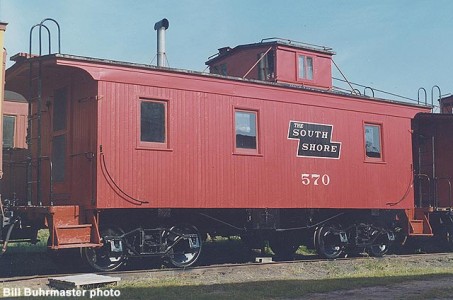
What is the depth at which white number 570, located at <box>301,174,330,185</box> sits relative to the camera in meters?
13.6

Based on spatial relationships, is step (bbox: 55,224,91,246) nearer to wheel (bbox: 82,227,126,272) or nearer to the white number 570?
wheel (bbox: 82,227,126,272)

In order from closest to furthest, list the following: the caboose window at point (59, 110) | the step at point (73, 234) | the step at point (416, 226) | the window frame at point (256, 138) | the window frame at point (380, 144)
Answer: the step at point (73, 234) < the caboose window at point (59, 110) < the window frame at point (256, 138) < the window frame at point (380, 144) < the step at point (416, 226)

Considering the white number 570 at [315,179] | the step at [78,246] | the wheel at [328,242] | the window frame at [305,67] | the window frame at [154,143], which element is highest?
the window frame at [305,67]

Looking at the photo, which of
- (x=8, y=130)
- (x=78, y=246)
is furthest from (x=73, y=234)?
(x=8, y=130)

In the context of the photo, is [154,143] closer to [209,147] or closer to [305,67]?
[209,147]

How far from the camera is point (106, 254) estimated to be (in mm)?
11305

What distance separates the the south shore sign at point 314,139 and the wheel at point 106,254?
4.64 metres

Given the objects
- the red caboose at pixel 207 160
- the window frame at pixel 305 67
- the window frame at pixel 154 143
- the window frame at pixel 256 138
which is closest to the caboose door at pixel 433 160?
the red caboose at pixel 207 160

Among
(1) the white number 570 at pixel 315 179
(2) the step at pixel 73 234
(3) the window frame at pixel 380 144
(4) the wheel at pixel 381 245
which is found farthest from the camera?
(4) the wheel at pixel 381 245

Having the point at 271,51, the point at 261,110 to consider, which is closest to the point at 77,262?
the point at 261,110

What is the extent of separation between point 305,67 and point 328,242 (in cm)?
468

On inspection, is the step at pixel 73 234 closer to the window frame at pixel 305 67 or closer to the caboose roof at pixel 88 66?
the caboose roof at pixel 88 66

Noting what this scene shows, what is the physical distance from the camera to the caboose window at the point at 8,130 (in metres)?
14.2

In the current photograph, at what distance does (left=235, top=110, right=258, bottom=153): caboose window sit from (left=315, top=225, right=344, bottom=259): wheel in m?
2.91
